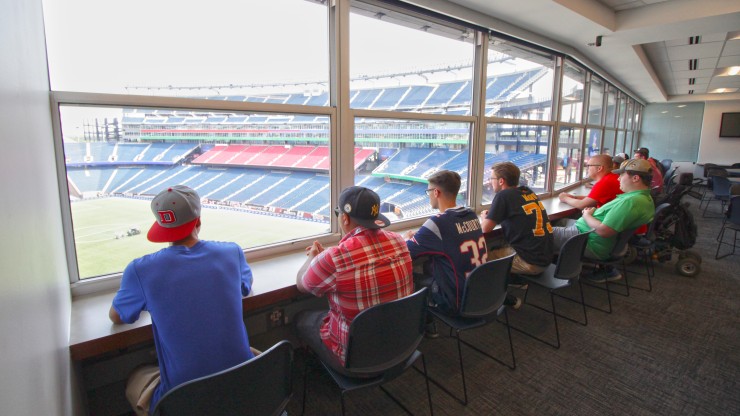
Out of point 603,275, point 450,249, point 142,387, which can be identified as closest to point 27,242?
point 142,387

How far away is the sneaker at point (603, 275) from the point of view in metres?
3.53

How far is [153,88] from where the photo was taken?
1721mm

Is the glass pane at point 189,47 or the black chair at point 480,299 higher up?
Answer: the glass pane at point 189,47

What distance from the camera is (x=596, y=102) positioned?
253 inches

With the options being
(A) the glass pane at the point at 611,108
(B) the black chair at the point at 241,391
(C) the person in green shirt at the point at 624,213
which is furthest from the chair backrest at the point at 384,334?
→ (A) the glass pane at the point at 611,108

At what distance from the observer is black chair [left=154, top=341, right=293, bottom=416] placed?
93 centimetres

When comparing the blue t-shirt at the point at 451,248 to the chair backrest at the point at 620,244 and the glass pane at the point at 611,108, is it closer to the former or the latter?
the chair backrest at the point at 620,244

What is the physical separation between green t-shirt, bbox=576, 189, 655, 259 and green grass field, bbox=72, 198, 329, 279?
242 cm

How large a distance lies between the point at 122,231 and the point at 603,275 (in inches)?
166

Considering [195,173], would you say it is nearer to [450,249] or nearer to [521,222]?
[450,249]

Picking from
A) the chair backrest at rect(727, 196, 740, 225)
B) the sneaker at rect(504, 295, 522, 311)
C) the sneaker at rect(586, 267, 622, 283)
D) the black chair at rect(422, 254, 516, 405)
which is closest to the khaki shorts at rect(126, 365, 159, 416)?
the black chair at rect(422, 254, 516, 405)

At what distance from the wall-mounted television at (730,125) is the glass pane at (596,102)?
7.20 m

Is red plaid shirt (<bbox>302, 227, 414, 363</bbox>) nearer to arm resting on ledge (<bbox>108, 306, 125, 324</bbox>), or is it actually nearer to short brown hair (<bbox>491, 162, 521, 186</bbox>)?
arm resting on ledge (<bbox>108, 306, 125, 324</bbox>)

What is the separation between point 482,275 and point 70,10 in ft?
7.68
